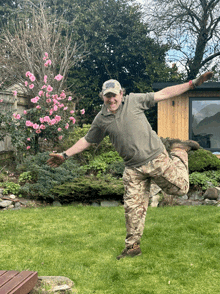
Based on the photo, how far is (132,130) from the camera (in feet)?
11.2

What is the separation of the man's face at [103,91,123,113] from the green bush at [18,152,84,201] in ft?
11.8

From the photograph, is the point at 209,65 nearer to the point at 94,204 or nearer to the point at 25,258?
the point at 94,204

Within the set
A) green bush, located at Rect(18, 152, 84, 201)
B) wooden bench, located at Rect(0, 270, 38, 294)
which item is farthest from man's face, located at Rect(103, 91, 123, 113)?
green bush, located at Rect(18, 152, 84, 201)

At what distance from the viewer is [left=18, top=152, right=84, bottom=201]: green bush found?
684cm

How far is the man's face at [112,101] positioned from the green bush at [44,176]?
11.8 ft

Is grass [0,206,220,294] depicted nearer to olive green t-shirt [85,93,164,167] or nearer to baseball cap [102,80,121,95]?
olive green t-shirt [85,93,164,167]

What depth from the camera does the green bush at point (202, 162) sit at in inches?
313

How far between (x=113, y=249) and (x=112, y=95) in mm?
1865

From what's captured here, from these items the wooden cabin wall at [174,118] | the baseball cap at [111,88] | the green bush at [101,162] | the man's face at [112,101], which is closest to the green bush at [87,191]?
the green bush at [101,162]

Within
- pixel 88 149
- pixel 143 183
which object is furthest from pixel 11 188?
pixel 143 183

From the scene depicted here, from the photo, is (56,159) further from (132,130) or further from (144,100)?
(144,100)

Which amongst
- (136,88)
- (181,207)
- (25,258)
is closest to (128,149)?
(25,258)

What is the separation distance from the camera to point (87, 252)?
404cm

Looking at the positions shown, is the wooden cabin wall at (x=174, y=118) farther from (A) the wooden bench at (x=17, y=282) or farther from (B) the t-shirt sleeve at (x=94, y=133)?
(A) the wooden bench at (x=17, y=282)
